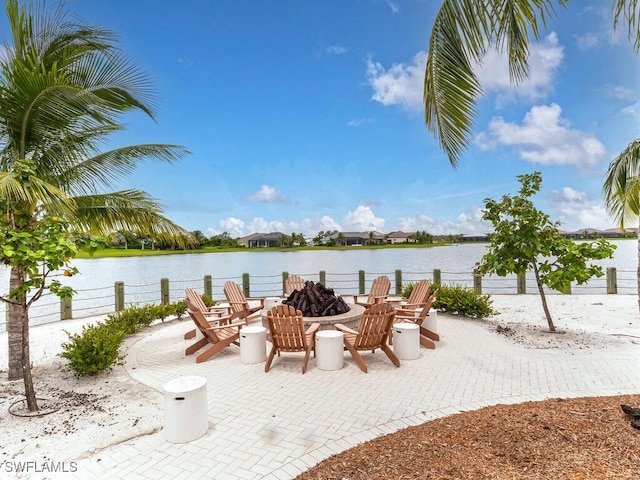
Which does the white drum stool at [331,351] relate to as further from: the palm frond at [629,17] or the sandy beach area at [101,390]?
the palm frond at [629,17]

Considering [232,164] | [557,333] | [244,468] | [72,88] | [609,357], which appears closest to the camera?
[244,468]

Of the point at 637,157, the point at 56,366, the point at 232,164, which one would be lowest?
the point at 56,366

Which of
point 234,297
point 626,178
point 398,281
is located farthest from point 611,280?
point 234,297

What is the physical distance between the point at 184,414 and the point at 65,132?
14.1 ft

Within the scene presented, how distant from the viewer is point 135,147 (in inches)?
240

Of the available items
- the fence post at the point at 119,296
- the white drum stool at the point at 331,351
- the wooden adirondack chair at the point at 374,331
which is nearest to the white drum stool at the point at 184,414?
the white drum stool at the point at 331,351

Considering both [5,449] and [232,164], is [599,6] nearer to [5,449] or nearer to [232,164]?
[5,449]

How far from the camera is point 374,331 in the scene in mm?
5309

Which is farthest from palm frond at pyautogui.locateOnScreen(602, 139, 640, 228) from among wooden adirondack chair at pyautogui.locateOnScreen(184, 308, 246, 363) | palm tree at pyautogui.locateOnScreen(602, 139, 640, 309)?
wooden adirondack chair at pyautogui.locateOnScreen(184, 308, 246, 363)

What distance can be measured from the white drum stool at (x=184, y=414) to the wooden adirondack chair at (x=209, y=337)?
2.26 meters

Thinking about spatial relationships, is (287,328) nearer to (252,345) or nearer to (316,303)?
(252,345)

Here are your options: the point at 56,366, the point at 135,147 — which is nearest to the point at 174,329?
the point at 56,366

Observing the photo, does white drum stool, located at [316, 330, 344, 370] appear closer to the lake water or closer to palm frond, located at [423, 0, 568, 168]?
palm frond, located at [423, 0, 568, 168]

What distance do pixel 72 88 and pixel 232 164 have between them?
13.6 m
